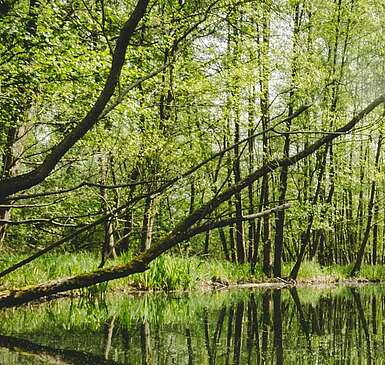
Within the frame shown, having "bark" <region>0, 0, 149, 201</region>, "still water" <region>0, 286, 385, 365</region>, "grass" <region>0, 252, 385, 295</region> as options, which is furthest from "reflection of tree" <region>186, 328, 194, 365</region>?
"grass" <region>0, 252, 385, 295</region>

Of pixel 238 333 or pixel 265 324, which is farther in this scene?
pixel 265 324

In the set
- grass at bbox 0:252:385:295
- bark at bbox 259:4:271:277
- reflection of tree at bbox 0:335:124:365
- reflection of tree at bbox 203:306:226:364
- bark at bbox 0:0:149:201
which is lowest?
reflection of tree at bbox 0:335:124:365

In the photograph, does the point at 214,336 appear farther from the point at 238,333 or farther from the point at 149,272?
the point at 149,272

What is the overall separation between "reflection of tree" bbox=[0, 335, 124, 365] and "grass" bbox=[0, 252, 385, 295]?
150 inches

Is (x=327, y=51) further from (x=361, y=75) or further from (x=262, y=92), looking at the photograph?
Result: (x=262, y=92)

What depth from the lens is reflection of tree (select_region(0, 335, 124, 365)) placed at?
15.3 feet

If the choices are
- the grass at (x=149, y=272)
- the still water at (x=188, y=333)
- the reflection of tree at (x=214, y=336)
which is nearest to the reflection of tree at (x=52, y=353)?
the still water at (x=188, y=333)

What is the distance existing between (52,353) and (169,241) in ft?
5.07

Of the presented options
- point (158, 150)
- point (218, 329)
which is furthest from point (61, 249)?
point (218, 329)

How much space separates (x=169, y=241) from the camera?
5.77 meters

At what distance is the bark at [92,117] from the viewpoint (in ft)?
14.0

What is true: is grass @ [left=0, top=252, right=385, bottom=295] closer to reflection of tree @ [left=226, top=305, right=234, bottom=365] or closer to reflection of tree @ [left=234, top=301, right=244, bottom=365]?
reflection of tree @ [left=234, top=301, right=244, bottom=365]

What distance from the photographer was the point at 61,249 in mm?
16453

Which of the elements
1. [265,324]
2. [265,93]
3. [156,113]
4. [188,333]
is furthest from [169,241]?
[265,93]
